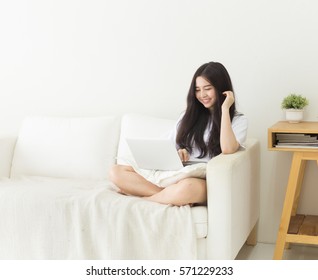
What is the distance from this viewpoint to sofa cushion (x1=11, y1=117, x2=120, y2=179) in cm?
325

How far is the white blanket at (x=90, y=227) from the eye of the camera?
A: 2.46m

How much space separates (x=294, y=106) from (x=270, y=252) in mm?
840

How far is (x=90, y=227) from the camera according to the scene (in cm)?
250

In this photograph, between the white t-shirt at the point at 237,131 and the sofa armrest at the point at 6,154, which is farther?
the sofa armrest at the point at 6,154

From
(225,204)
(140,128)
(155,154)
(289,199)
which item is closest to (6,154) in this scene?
(140,128)

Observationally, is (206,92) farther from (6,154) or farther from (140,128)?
(6,154)

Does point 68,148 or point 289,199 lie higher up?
point 68,148

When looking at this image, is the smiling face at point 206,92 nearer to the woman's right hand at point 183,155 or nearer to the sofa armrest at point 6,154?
the woman's right hand at point 183,155

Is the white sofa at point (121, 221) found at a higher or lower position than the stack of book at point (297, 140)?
lower

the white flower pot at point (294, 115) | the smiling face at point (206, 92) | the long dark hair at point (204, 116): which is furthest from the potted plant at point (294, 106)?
the smiling face at point (206, 92)

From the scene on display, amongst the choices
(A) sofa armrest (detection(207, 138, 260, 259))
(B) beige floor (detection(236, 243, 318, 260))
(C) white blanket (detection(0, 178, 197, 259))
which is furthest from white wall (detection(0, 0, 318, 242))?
(C) white blanket (detection(0, 178, 197, 259))

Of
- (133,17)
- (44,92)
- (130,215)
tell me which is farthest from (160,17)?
(130,215)

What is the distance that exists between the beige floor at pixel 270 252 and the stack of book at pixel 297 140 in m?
0.68
